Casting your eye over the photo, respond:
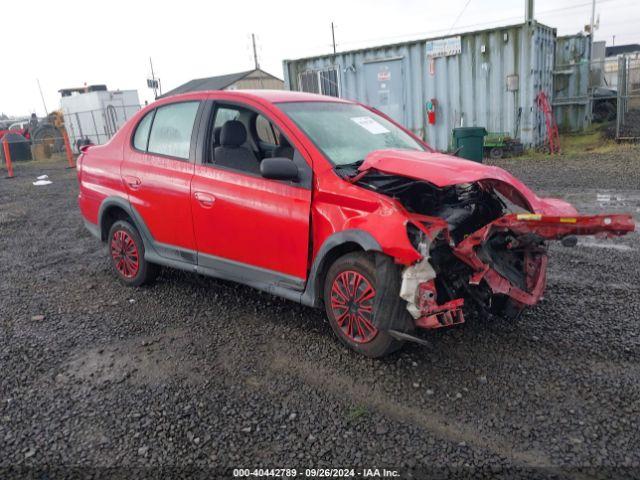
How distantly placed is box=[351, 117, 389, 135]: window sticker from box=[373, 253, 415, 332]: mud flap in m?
1.53

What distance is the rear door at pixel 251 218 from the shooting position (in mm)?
3725

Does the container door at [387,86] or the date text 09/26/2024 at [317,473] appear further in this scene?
the container door at [387,86]

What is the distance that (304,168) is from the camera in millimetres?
3709

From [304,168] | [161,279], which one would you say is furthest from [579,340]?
[161,279]

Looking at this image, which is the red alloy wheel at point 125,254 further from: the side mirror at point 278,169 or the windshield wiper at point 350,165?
the windshield wiper at point 350,165

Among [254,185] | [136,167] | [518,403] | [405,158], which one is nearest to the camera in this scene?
[518,403]

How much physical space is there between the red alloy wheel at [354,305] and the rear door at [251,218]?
0.32m

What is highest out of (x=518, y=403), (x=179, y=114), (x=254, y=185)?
(x=179, y=114)

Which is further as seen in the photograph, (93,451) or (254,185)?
(254,185)

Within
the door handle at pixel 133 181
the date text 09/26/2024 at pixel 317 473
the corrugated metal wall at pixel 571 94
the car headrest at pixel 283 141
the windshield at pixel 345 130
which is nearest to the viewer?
the date text 09/26/2024 at pixel 317 473

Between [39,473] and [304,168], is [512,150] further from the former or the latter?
[39,473]

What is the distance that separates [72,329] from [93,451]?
1.85m

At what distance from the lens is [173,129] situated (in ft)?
15.2

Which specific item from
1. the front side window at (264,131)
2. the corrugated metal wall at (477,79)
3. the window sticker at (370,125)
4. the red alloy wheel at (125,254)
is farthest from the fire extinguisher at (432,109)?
the red alloy wheel at (125,254)
